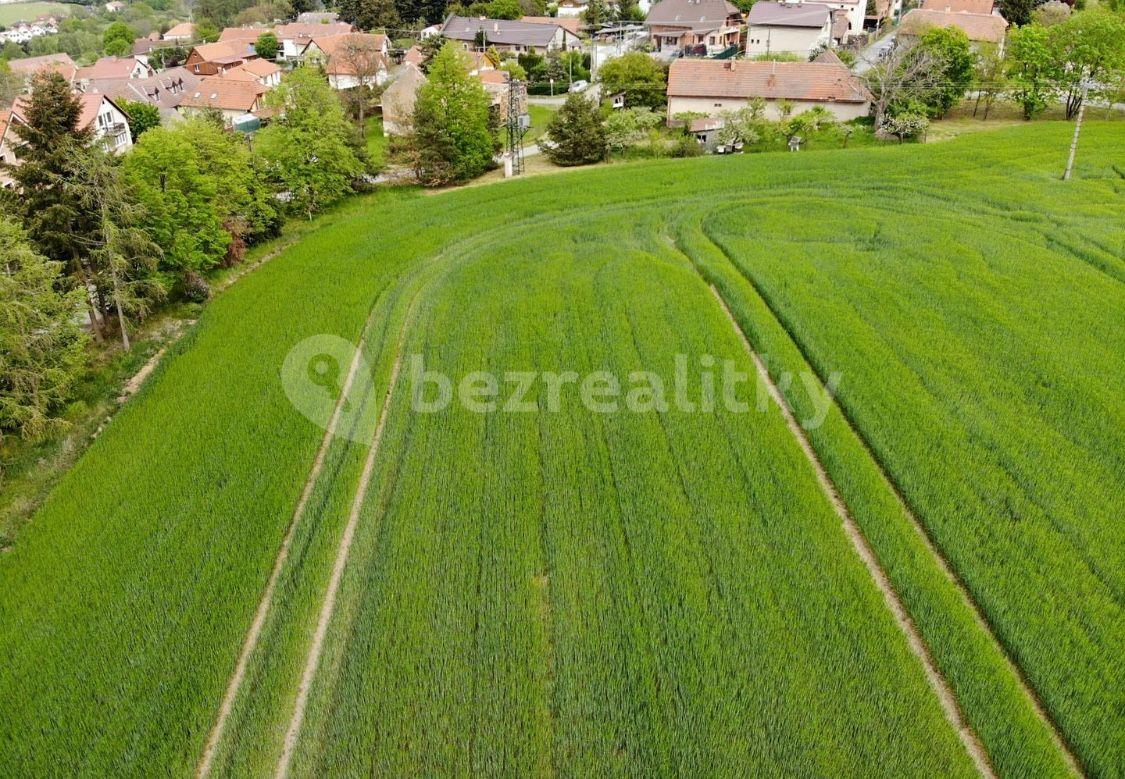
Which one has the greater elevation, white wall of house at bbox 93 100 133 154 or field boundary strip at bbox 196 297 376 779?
white wall of house at bbox 93 100 133 154

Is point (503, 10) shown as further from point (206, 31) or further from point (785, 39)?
point (206, 31)

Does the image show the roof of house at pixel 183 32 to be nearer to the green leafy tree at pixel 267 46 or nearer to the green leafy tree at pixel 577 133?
the green leafy tree at pixel 267 46

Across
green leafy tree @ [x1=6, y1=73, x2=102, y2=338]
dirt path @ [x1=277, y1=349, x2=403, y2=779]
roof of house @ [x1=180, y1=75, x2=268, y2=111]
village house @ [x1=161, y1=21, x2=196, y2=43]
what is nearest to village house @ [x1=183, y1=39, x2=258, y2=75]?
roof of house @ [x1=180, y1=75, x2=268, y2=111]

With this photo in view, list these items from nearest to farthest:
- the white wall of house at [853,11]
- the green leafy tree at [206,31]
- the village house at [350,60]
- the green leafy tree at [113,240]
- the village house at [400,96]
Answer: the green leafy tree at [113,240]
the village house at [400,96]
the village house at [350,60]
the white wall of house at [853,11]
the green leafy tree at [206,31]

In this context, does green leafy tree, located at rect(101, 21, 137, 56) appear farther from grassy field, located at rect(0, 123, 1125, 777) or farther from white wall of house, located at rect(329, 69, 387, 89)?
grassy field, located at rect(0, 123, 1125, 777)

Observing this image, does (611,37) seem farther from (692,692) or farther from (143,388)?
(692,692)

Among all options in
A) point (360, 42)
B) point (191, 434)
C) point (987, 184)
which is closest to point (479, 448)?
point (191, 434)

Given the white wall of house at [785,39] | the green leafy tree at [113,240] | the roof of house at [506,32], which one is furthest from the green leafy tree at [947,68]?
the green leafy tree at [113,240]
